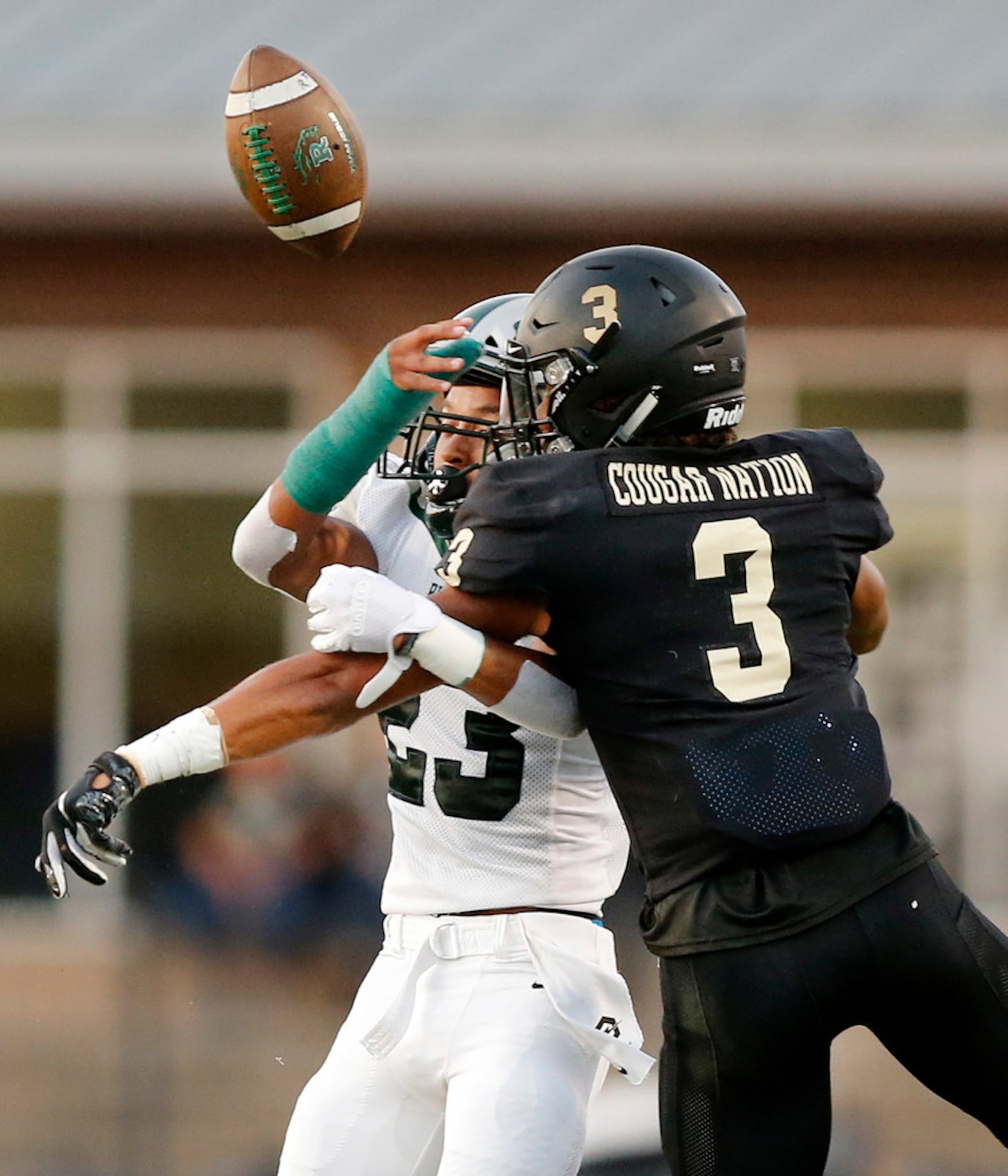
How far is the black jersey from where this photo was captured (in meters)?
2.90

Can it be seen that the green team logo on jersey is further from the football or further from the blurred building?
the blurred building

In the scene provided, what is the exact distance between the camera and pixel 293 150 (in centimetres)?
362

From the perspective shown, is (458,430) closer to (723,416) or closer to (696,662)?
(723,416)

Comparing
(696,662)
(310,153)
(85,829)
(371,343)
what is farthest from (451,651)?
(371,343)

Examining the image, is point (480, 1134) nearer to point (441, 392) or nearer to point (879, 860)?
→ point (879, 860)

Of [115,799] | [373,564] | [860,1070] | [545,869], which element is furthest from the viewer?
[860,1070]

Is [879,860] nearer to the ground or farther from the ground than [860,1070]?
farther from the ground

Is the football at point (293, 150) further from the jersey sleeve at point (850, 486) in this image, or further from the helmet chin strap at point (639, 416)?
the jersey sleeve at point (850, 486)

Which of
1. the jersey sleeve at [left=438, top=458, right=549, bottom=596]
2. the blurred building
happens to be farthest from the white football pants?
the blurred building

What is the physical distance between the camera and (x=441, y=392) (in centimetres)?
318

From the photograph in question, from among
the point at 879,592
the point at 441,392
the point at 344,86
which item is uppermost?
the point at 344,86

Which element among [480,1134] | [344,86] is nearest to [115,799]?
[480,1134]

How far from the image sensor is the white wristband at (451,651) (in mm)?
2924

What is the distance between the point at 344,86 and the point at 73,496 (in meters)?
2.26
